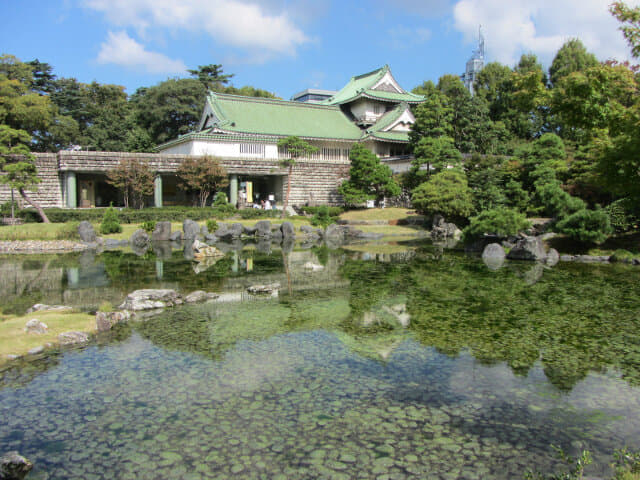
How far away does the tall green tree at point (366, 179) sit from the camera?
105 ft

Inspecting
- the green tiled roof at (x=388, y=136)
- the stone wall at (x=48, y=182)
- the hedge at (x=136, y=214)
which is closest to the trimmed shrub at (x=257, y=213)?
the hedge at (x=136, y=214)

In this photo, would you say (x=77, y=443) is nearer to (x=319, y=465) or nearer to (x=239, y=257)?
(x=319, y=465)

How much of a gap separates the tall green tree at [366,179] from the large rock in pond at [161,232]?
40.7 feet

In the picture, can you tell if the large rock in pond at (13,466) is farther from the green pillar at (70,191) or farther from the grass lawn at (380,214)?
the grass lawn at (380,214)

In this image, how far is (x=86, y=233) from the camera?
22906mm

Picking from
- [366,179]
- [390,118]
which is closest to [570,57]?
[390,118]

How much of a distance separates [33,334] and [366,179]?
1014 inches

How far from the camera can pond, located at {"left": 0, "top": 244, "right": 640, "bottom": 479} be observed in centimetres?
487

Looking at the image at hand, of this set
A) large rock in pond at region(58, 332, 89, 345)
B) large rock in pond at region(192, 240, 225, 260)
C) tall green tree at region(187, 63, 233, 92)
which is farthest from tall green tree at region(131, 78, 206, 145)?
large rock in pond at region(58, 332, 89, 345)

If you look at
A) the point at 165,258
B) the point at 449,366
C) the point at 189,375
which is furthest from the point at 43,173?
the point at 449,366

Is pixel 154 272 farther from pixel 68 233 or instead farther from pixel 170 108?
pixel 170 108

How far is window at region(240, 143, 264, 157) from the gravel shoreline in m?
15.2

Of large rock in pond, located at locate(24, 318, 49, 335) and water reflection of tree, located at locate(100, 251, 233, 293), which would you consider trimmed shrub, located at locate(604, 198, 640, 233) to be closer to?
water reflection of tree, located at locate(100, 251, 233, 293)

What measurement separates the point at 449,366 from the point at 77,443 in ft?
16.1
